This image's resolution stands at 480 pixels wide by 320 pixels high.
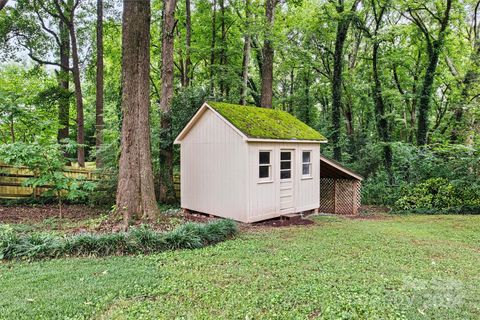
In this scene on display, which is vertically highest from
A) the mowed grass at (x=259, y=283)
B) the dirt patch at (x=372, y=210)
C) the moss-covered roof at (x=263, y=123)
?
the moss-covered roof at (x=263, y=123)

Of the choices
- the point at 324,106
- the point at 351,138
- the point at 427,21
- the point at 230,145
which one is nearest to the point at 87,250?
the point at 230,145

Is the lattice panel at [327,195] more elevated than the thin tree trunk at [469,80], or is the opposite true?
the thin tree trunk at [469,80]

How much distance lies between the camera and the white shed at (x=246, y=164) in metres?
8.77

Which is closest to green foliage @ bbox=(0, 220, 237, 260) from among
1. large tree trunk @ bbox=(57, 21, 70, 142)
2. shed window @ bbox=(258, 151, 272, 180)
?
shed window @ bbox=(258, 151, 272, 180)

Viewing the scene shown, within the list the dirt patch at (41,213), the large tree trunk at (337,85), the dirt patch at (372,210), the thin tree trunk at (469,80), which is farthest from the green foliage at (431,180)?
the dirt patch at (41,213)

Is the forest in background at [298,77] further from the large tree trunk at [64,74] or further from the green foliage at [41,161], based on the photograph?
the green foliage at [41,161]

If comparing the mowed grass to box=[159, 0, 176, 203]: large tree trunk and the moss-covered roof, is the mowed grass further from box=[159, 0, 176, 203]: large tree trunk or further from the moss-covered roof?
box=[159, 0, 176, 203]: large tree trunk

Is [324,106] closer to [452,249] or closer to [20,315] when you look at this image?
[452,249]

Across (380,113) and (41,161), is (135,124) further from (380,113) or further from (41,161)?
(380,113)

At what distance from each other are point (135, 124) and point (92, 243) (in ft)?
9.62

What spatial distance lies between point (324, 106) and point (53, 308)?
23161mm

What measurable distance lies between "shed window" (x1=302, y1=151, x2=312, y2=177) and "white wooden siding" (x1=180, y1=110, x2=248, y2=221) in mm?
2952

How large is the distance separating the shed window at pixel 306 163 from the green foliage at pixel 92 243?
17.9 feet

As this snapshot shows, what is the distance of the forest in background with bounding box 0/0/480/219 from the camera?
12.2 meters
